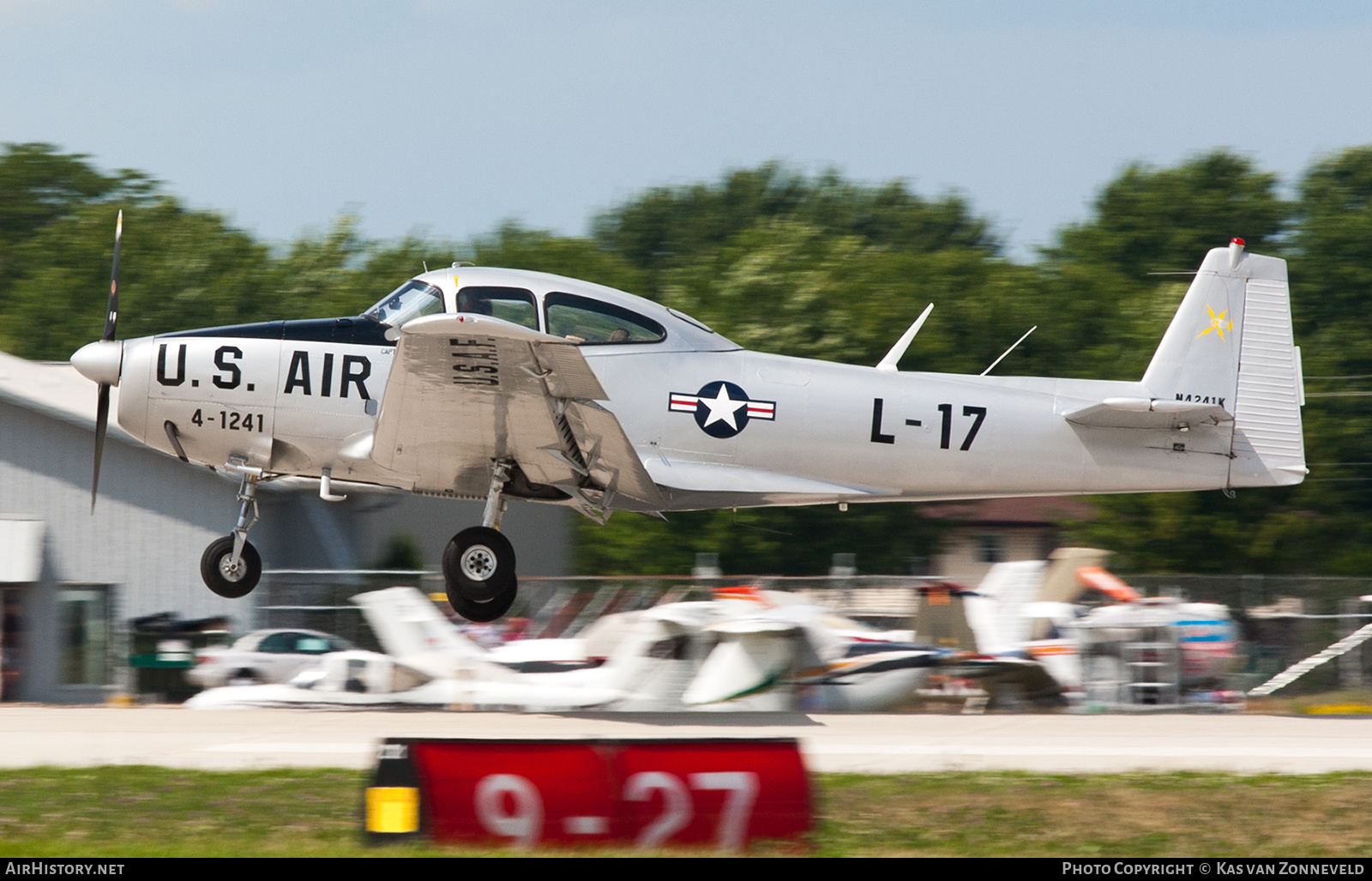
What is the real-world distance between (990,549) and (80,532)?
21.8m

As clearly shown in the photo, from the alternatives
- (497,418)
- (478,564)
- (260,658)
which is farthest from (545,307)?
(260,658)

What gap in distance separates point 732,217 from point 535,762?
140ft

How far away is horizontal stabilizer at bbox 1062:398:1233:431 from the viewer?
11258 mm

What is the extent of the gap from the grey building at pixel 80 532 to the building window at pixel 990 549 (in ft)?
62.1

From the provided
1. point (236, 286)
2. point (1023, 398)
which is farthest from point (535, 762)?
point (236, 286)

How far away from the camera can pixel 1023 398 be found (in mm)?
11438

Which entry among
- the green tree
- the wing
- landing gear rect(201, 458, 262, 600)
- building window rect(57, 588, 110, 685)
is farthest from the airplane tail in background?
the green tree

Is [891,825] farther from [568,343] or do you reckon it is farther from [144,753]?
[144,753]

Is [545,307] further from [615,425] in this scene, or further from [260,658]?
[260,658]

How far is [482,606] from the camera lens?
10.9 metres

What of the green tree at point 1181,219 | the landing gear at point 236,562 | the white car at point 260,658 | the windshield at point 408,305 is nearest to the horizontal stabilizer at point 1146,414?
the windshield at point 408,305

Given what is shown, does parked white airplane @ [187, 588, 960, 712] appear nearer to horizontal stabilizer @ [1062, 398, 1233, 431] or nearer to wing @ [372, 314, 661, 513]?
wing @ [372, 314, 661, 513]

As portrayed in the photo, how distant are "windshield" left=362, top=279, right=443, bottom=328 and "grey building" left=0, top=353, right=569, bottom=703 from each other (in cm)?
1091
